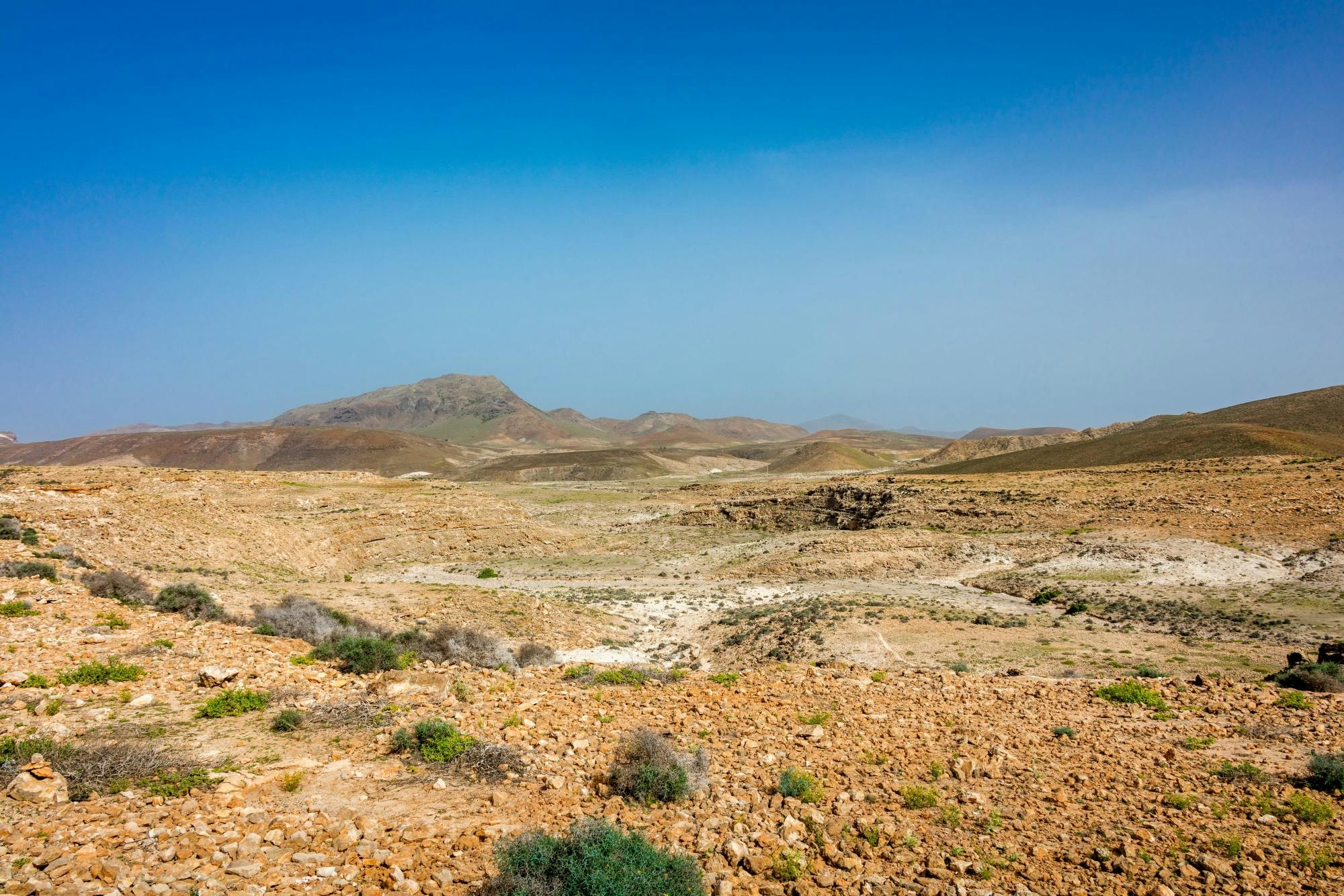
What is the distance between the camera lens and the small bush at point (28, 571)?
14320 mm

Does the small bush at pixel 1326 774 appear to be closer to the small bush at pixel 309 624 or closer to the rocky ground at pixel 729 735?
the rocky ground at pixel 729 735

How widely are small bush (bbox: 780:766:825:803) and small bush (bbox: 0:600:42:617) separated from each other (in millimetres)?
13047

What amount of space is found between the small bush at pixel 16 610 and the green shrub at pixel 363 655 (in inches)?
192

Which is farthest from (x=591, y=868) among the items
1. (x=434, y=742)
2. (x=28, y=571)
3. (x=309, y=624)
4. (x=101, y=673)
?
(x=28, y=571)

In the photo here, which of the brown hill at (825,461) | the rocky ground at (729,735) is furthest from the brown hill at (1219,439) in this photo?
the rocky ground at (729,735)

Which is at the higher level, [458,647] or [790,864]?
[790,864]

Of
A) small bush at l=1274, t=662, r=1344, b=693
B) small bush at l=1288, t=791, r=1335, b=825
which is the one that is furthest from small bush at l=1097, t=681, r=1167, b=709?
small bush at l=1288, t=791, r=1335, b=825

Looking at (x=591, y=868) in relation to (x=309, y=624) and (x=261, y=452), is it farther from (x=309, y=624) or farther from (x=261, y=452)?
(x=261, y=452)

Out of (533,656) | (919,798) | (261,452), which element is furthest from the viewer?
(261,452)

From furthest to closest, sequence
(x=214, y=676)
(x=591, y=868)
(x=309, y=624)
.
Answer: (x=309, y=624)
(x=214, y=676)
(x=591, y=868)

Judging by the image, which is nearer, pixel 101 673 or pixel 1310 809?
pixel 1310 809

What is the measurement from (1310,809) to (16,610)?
18242 mm

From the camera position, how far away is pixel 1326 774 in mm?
7062

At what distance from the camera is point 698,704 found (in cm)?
997
